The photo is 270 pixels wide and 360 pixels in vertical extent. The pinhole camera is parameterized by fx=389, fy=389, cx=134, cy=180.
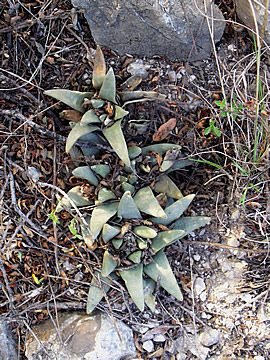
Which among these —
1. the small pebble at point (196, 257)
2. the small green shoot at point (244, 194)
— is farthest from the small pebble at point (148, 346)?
the small green shoot at point (244, 194)

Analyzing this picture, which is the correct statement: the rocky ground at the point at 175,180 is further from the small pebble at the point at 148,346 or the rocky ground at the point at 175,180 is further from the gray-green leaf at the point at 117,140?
the gray-green leaf at the point at 117,140

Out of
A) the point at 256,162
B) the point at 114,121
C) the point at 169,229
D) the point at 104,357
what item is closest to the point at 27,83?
the point at 114,121

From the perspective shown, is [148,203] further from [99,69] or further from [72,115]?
[99,69]

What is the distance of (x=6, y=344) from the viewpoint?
7.32 ft

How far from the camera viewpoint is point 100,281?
215cm

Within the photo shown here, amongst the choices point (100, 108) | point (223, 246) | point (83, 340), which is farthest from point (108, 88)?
point (83, 340)

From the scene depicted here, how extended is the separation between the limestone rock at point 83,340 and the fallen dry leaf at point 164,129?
1058mm

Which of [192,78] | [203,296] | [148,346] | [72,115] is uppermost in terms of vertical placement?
[192,78]

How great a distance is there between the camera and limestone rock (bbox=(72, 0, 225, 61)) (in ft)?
7.08

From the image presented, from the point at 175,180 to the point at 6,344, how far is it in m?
1.36

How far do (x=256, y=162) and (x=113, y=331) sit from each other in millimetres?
1228

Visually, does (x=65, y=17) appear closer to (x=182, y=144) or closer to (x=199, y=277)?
(x=182, y=144)

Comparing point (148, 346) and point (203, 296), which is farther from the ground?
point (203, 296)

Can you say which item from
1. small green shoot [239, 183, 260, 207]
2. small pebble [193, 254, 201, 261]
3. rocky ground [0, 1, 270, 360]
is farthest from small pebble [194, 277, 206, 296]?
small green shoot [239, 183, 260, 207]
